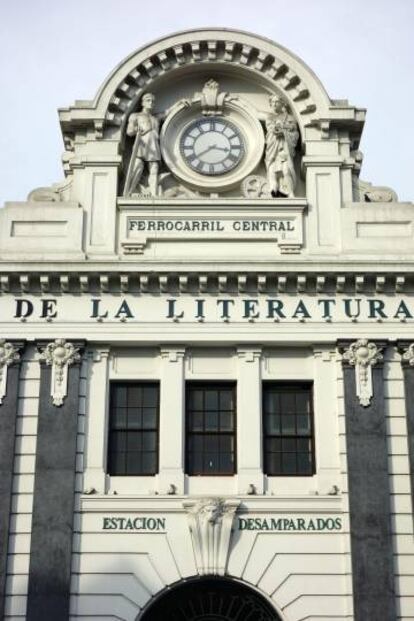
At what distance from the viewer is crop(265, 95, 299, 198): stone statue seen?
30.2 metres

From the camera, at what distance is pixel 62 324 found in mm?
28453

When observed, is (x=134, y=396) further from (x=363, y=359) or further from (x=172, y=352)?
(x=363, y=359)

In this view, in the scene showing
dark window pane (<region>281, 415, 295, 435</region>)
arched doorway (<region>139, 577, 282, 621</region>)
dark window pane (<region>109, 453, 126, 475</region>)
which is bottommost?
arched doorway (<region>139, 577, 282, 621</region>)

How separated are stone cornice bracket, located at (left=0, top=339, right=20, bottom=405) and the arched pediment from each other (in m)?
6.29

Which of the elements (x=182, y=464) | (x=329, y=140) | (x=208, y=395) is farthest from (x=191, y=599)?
(x=329, y=140)

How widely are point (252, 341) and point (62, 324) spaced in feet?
15.5

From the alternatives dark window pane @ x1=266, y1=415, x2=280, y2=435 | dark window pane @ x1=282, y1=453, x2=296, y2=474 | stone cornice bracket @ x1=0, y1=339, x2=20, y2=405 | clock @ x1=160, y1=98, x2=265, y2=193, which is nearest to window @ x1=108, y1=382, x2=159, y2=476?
stone cornice bracket @ x1=0, y1=339, x2=20, y2=405

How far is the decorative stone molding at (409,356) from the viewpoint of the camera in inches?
1109

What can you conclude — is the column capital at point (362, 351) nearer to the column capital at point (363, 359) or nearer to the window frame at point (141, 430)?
the column capital at point (363, 359)

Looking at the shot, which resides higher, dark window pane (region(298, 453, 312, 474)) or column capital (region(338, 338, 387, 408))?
column capital (region(338, 338, 387, 408))

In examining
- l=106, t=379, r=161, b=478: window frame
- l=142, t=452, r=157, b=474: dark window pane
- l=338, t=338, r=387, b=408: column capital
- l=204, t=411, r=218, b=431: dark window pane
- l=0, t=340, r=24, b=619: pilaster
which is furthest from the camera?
l=204, t=411, r=218, b=431: dark window pane

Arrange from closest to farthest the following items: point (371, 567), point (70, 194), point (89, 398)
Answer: point (371, 567) → point (89, 398) → point (70, 194)

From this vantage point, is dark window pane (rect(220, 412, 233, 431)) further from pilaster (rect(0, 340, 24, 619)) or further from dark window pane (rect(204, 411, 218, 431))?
pilaster (rect(0, 340, 24, 619))

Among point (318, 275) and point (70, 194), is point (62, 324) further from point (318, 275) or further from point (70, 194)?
point (318, 275)
